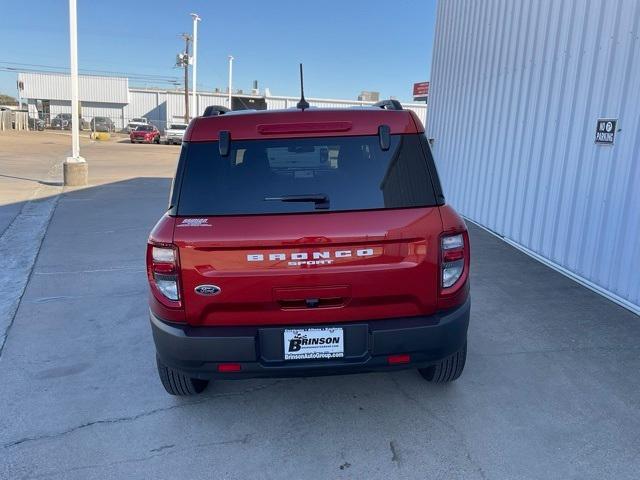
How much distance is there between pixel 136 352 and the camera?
3900 mm

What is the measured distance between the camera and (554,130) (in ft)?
19.9

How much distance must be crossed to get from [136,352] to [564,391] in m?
3.16

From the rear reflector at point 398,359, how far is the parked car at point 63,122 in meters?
58.1

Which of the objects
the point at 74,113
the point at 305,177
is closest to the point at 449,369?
the point at 305,177

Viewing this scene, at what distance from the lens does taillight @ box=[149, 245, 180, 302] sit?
255 cm

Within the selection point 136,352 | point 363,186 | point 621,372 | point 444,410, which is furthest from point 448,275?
point 136,352

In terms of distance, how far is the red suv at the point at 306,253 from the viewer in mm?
2523

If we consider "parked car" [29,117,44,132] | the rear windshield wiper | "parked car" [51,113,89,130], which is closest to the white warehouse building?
"parked car" [51,113,89,130]

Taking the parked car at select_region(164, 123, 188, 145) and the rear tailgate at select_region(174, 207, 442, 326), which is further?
the parked car at select_region(164, 123, 188, 145)

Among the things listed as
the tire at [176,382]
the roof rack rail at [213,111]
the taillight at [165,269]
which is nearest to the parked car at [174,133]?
the roof rack rail at [213,111]

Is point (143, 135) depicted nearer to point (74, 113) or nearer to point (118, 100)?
point (118, 100)

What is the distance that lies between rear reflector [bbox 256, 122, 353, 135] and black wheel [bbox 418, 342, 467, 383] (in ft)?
5.15

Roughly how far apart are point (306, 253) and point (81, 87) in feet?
196

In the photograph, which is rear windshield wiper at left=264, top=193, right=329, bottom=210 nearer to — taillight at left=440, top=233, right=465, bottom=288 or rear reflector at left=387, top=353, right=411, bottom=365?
taillight at left=440, top=233, right=465, bottom=288
